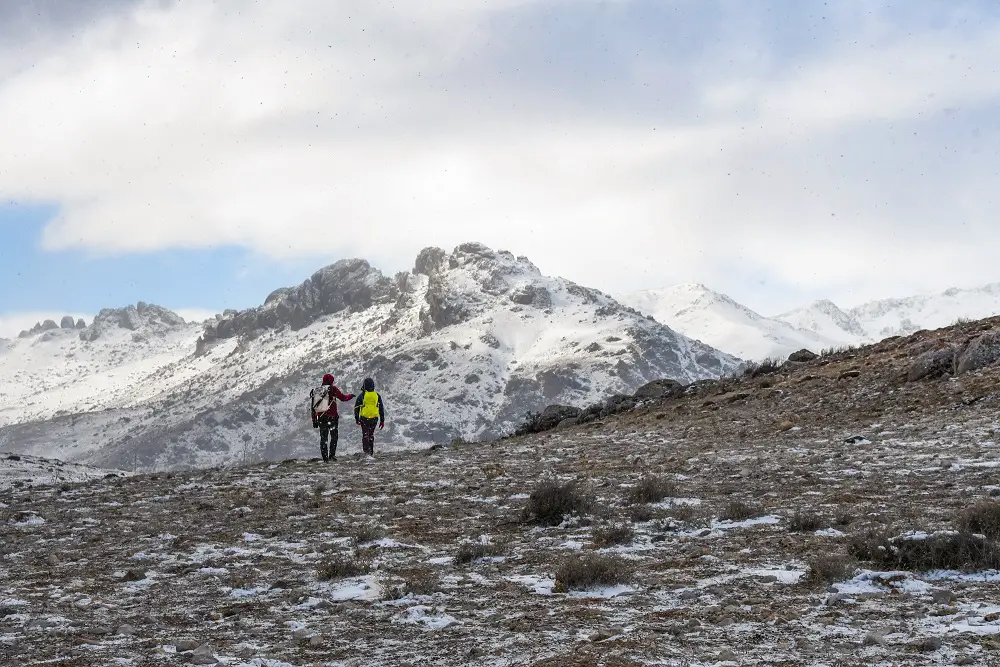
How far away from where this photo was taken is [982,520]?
8.50 meters

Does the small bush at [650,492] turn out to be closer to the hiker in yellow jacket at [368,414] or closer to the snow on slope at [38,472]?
the hiker in yellow jacket at [368,414]

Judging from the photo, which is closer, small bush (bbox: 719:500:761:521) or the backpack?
small bush (bbox: 719:500:761:521)

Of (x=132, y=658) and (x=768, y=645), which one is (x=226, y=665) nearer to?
(x=132, y=658)

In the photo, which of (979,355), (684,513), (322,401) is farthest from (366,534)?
(979,355)

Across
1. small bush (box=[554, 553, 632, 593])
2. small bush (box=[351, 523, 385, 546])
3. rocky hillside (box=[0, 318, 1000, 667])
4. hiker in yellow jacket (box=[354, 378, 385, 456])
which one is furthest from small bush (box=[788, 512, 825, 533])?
hiker in yellow jacket (box=[354, 378, 385, 456])

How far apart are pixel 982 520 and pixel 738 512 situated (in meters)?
2.65

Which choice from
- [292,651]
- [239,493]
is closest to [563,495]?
[292,651]

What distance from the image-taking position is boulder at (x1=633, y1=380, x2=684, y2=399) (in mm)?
27516

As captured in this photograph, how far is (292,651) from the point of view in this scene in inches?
253

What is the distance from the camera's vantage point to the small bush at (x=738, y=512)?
1039 centimetres

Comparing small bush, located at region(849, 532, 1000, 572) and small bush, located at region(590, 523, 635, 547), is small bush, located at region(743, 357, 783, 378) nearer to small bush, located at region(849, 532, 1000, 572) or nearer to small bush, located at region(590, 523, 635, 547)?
small bush, located at region(590, 523, 635, 547)

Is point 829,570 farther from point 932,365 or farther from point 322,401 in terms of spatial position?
point 322,401

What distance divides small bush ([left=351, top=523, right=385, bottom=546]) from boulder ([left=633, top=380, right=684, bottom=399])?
17.3 m

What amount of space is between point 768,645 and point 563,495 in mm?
5457
